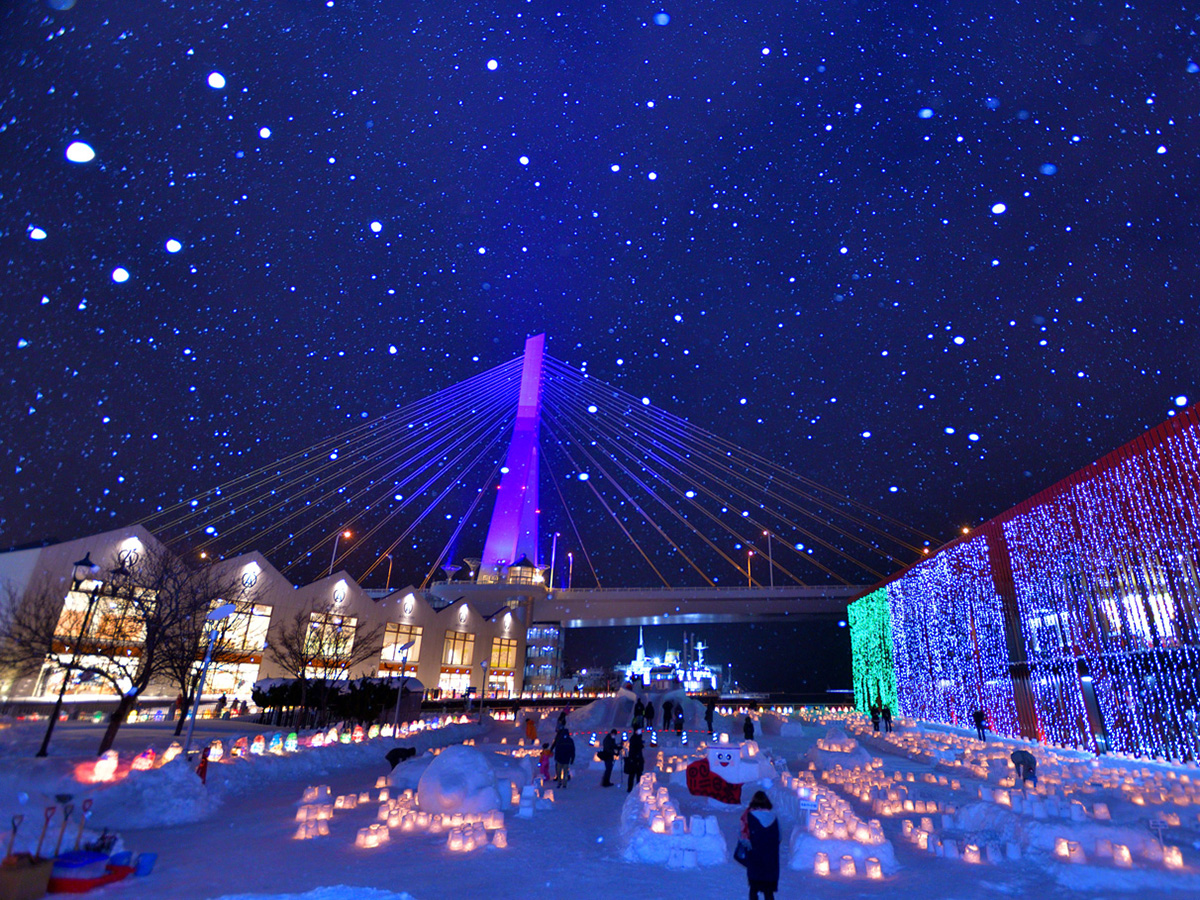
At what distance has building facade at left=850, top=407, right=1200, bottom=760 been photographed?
17156 mm

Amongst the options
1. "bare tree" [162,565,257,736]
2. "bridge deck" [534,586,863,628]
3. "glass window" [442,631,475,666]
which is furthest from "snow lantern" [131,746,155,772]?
"bridge deck" [534,586,863,628]

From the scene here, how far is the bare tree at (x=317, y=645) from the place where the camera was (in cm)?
3094

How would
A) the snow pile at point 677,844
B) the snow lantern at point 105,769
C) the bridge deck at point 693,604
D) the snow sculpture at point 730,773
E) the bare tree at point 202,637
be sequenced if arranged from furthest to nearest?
the bridge deck at point 693,604, the bare tree at point 202,637, the snow sculpture at point 730,773, the snow lantern at point 105,769, the snow pile at point 677,844

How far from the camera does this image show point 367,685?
30.5 meters

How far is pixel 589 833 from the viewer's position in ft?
34.9

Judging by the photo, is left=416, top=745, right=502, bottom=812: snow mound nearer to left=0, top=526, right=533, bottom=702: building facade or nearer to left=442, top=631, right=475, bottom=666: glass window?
left=0, top=526, right=533, bottom=702: building facade

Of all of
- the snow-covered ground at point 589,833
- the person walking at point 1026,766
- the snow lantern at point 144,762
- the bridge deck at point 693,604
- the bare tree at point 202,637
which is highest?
the bridge deck at point 693,604

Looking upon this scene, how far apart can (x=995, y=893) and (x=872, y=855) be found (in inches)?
55.5

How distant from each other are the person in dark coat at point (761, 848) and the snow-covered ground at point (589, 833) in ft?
6.28

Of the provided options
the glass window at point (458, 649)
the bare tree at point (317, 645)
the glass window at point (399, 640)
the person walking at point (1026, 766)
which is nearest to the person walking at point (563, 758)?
the person walking at point (1026, 766)

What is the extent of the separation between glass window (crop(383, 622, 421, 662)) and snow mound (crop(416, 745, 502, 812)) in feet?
135

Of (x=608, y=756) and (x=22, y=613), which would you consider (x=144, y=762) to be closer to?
(x=608, y=756)

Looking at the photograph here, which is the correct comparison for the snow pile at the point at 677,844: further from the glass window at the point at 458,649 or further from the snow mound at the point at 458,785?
the glass window at the point at 458,649

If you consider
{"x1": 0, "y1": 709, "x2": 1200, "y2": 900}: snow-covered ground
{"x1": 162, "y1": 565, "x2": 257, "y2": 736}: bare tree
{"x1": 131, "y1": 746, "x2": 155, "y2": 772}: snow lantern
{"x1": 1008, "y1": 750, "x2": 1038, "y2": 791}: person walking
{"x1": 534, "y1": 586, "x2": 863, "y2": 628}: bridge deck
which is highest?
{"x1": 534, "y1": 586, "x2": 863, "y2": 628}: bridge deck
